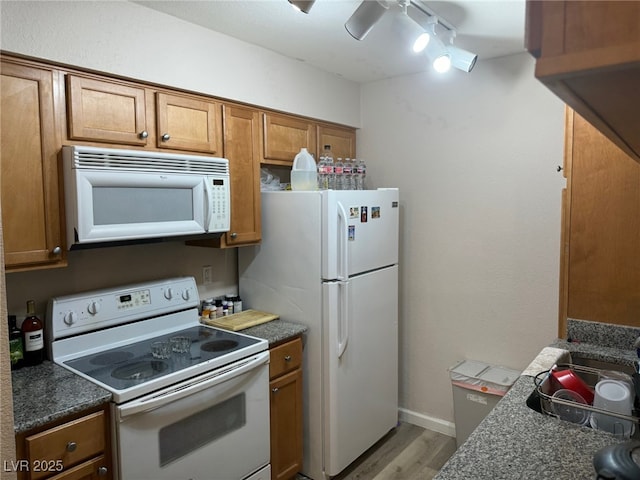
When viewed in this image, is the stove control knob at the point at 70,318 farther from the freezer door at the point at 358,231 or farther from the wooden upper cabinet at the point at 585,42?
the wooden upper cabinet at the point at 585,42

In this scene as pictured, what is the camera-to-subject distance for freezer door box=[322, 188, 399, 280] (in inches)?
98.0

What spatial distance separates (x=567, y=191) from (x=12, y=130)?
2.17 m

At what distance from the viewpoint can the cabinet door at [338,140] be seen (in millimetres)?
3129

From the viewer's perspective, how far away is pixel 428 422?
127 inches

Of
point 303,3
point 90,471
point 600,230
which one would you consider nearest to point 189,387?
point 90,471

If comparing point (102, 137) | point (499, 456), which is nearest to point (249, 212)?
point (102, 137)

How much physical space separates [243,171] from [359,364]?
51.1 inches

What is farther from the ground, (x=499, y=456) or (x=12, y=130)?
(x=12, y=130)

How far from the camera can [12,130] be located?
5.48 ft

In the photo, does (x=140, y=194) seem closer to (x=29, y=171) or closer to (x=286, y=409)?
(x=29, y=171)

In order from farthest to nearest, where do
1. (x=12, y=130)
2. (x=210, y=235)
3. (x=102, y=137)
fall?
(x=210, y=235) → (x=102, y=137) → (x=12, y=130)

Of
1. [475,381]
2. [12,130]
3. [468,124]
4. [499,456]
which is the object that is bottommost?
[475,381]

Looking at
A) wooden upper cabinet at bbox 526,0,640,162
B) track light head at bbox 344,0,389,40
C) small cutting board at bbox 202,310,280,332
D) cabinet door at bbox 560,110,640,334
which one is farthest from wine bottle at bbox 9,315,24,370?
cabinet door at bbox 560,110,640,334

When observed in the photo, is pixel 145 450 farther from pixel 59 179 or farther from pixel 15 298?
pixel 59 179
